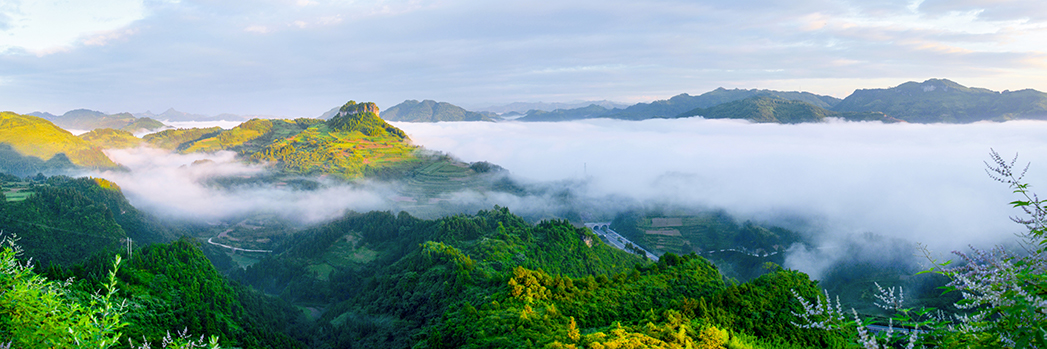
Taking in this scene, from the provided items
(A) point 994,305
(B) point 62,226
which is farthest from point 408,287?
(B) point 62,226

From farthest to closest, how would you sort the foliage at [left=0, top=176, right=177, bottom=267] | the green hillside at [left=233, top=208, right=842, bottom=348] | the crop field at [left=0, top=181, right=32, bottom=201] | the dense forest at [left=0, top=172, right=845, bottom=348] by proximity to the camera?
the crop field at [left=0, top=181, right=32, bottom=201]
the foliage at [left=0, top=176, right=177, bottom=267]
the dense forest at [left=0, top=172, right=845, bottom=348]
the green hillside at [left=233, top=208, right=842, bottom=348]

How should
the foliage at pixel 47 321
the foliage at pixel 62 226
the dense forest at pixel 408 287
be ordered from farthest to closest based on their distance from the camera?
the foliage at pixel 62 226, the dense forest at pixel 408 287, the foliage at pixel 47 321

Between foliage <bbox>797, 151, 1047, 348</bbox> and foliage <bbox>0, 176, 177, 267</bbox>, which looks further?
foliage <bbox>0, 176, 177, 267</bbox>

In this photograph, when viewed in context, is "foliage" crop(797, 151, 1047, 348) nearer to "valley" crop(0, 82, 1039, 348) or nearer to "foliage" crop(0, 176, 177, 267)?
"valley" crop(0, 82, 1039, 348)

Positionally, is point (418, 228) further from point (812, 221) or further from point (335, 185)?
point (812, 221)

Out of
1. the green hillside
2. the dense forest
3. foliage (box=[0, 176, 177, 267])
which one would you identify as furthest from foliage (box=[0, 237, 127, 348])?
foliage (box=[0, 176, 177, 267])

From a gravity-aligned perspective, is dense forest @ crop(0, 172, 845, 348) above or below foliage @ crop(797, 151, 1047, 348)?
below

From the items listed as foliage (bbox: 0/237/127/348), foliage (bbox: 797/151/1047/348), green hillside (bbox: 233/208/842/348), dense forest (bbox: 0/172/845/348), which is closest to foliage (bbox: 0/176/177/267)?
dense forest (bbox: 0/172/845/348)

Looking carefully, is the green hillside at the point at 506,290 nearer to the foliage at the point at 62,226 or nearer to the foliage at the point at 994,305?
the foliage at the point at 994,305

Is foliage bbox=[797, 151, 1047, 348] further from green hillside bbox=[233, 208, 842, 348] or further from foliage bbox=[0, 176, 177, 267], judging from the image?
foliage bbox=[0, 176, 177, 267]

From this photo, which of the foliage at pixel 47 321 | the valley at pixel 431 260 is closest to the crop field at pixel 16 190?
the valley at pixel 431 260

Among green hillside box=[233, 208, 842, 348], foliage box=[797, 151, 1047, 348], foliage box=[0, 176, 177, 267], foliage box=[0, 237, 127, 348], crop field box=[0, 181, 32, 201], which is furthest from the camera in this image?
crop field box=[0, 181, 32, 201]
